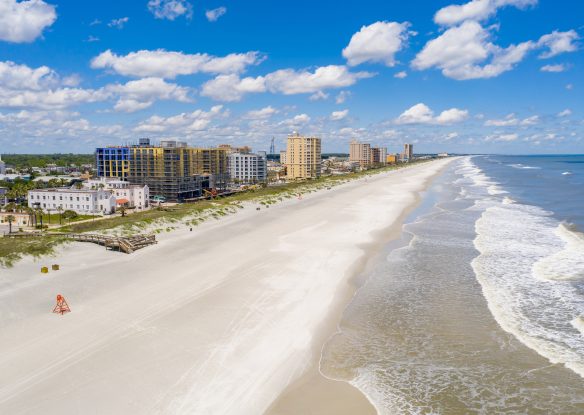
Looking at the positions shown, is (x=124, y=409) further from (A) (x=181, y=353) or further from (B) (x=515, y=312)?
(B) (x=515, y=312)

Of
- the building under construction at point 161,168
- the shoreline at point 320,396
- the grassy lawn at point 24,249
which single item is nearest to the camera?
the shoreline at point 320,396

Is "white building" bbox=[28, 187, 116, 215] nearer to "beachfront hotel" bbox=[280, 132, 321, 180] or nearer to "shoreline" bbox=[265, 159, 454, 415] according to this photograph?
"shoreline" bbox=[265, 159, 454, 415]

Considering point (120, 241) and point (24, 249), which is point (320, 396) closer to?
point (120, 241)

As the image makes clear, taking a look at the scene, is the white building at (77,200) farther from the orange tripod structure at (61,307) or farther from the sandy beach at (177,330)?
the orange tripod structure at (61,307)

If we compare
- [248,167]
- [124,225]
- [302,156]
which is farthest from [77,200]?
[302,156]

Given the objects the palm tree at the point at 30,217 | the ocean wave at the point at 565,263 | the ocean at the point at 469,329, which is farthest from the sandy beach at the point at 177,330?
the palm tree at the point at 30,217

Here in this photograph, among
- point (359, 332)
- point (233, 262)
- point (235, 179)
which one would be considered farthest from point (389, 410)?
point (235, 179)
